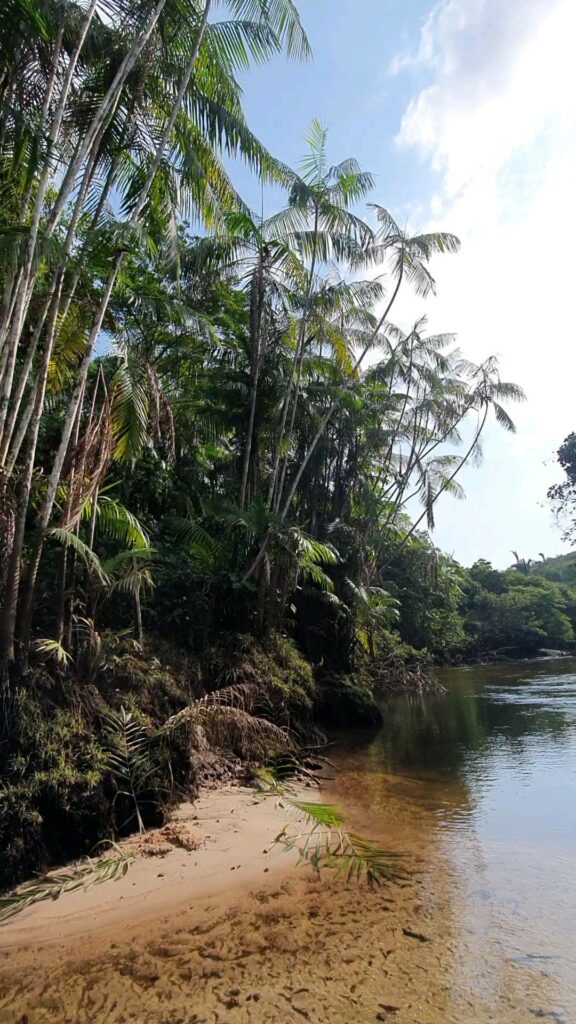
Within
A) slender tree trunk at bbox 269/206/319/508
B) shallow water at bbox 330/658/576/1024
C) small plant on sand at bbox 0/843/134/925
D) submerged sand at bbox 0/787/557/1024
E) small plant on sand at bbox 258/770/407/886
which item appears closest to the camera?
submerged sand at bbox 0/787/557/1024

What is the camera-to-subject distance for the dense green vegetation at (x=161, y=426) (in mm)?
6039

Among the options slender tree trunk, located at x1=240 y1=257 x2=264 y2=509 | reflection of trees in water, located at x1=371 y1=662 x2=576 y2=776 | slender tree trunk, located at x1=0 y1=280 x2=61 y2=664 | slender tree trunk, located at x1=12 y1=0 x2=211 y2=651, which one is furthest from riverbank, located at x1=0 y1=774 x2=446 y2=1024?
slender tree trunk, located at x1=240 y1=257 x2=264 y2=509

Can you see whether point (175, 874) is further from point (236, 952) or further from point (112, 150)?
point (112, 150)

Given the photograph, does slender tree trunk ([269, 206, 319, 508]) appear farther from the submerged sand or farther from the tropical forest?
the submerged sand

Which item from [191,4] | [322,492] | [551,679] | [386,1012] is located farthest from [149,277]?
[551,679]

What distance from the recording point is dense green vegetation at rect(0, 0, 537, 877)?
6.04 m

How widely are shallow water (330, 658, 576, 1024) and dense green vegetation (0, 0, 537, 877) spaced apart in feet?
6.72

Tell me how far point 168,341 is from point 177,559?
582 centimetres

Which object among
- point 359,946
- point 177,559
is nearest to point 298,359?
point 177,559

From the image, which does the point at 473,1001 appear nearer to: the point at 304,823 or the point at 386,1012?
the point at 386,1012

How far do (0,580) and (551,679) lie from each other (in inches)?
859

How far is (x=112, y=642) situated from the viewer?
738 cm

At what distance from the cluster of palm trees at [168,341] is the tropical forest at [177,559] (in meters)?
0.06

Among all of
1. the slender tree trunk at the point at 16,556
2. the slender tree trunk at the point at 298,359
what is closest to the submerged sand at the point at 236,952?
the slender tree trunk at the point at 16,556
